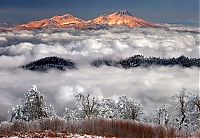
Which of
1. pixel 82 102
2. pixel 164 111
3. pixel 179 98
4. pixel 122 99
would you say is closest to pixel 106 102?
pixel 122 99

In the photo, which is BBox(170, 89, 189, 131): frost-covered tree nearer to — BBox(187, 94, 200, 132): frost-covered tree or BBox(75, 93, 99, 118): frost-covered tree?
BBox(187, 94, 200, 132): frost-covered tree

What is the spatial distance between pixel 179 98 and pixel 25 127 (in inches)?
1967

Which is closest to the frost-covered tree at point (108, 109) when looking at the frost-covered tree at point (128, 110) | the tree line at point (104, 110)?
the tree line at point (104, 110)

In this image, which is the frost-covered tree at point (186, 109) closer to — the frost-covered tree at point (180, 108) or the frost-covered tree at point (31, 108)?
the frost-covered tree at point (180, 108)

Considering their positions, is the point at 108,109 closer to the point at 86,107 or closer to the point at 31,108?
the point at 86,107

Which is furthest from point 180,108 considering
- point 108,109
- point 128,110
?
point 108,109

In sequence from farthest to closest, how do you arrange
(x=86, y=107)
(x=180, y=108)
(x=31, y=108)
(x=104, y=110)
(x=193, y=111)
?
(x=104, y=110) < (x=86, y=107) < (x=31, y=108) < (x=180, y=108) < (x=193, y=111)

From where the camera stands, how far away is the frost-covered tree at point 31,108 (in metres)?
87.5

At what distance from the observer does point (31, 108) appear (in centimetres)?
8894

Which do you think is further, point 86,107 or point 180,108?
point 86,107

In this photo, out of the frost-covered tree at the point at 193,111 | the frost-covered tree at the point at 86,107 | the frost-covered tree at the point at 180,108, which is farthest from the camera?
the frost-covered tree at the point at 86,107

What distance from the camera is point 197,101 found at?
8319 centimetres

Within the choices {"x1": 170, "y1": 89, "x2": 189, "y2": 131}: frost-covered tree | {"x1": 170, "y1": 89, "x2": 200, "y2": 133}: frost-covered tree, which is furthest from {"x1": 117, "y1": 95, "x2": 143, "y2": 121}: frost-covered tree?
{"x1": 170, "y1": 89, "x2": 200, "y2": 133}: frost-covered tree

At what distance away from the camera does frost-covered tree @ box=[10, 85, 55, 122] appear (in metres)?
87.5
